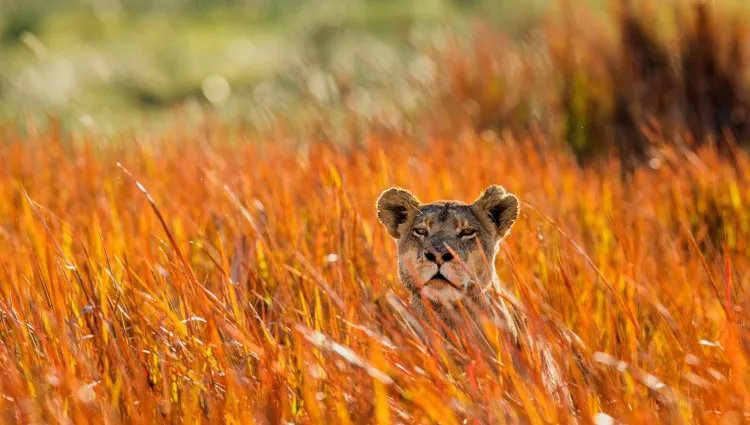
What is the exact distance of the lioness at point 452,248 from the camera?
3322 mm

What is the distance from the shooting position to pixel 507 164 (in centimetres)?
568

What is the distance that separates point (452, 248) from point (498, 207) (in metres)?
0.35

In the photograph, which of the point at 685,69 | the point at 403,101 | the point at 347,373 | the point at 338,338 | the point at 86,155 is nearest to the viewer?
the point at 347,373

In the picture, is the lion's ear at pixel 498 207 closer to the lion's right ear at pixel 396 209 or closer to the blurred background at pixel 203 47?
the lion's right ear at pixel 396 209

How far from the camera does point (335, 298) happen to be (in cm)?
255

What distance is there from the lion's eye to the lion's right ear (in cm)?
18

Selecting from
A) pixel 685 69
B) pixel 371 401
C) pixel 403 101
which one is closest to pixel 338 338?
pixel 371 401

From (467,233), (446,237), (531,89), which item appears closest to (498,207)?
(467,233)

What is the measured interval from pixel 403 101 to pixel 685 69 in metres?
2.47

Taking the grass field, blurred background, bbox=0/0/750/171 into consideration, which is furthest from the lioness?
blurred background, bbox=0/0/750/171

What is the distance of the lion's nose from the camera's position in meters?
3.32

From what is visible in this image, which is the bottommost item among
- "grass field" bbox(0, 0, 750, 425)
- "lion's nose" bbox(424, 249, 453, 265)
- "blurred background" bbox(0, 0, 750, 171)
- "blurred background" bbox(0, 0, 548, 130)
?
"blurred background" bbox(0, 0, 548, 130)

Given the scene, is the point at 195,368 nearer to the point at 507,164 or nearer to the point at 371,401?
the point at 371,401

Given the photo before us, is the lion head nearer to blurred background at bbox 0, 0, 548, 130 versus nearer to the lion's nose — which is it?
the lion's nose
